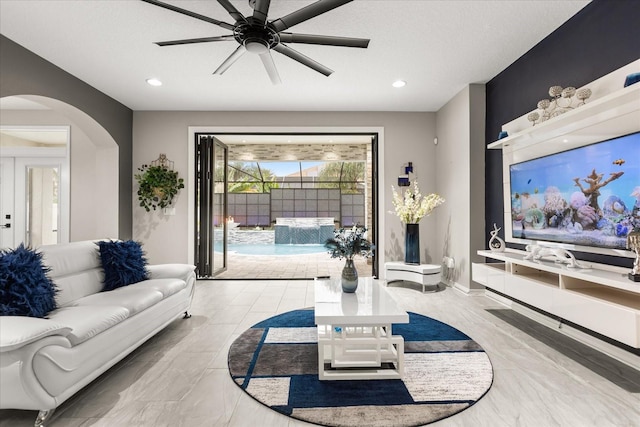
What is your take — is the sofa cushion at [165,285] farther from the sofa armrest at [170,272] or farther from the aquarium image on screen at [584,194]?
the aquarium image on screen at [584,194]

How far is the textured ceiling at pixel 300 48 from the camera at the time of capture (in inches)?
103

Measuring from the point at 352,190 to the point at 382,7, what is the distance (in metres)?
9.37

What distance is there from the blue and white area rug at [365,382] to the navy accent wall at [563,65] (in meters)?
1.39

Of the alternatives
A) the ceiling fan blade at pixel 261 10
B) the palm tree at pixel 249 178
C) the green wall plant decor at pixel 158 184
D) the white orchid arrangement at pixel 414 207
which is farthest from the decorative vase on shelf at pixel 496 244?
the palm tree at pixel 249 178

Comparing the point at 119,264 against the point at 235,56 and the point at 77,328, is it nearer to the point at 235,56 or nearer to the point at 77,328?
the point at 77,328

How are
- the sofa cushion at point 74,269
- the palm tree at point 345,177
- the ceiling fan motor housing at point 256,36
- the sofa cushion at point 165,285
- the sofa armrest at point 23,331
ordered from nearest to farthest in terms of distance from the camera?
the sofa armrest at point 23,331 < the ceiling fan motor housing at point 256,36 < the sofa cushion at point 74,269 < the sofa cushion at point 165,285 < the palm tree at point 345,177

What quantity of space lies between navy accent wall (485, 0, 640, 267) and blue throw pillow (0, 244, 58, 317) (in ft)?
12.8

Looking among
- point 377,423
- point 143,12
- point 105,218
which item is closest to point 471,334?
point 377,423

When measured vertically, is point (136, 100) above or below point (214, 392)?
above

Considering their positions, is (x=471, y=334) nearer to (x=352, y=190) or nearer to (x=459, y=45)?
(x=459, y=45)

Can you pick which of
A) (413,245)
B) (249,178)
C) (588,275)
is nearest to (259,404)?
(588,275)

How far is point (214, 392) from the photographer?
192 cm

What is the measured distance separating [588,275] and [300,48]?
3.08m

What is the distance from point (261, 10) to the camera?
2076 millimetres
